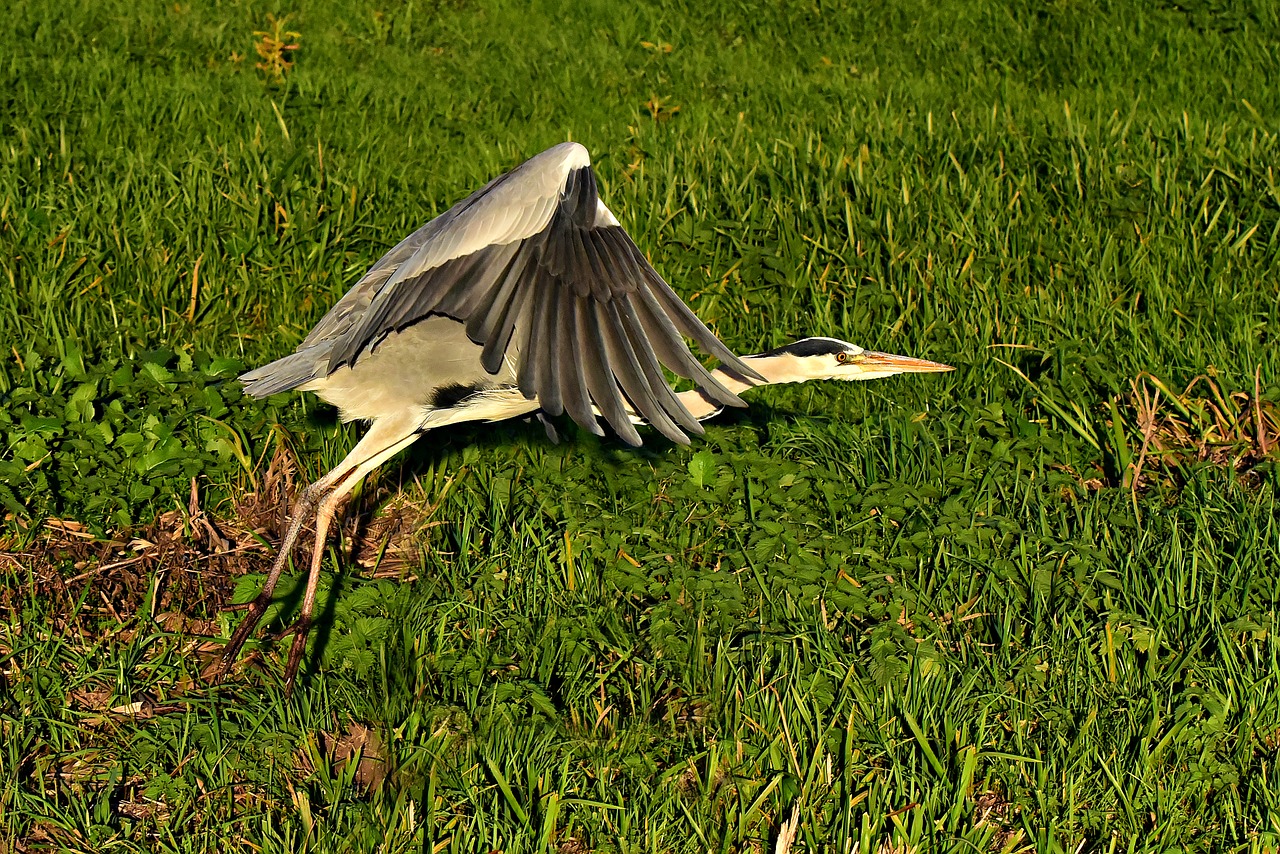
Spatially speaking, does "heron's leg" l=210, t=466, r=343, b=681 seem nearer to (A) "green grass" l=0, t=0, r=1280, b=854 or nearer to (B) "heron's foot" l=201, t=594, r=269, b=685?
(B) "heron's foot" l=201, t=594, r=269, b=685

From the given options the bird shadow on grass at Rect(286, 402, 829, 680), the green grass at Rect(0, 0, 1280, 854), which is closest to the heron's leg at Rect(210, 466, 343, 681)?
the green grass at Rect(0, 0, 1280, 854)

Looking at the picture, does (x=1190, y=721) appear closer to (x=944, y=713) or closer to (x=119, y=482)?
(x=944, y=713)

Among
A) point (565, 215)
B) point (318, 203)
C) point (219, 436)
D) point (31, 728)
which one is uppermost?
point (565, 215)

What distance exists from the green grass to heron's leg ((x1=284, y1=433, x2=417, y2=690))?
62 millimetres

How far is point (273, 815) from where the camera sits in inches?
107

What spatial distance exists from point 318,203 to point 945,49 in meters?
4.79

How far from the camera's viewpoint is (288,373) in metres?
3.57

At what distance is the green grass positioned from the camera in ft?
9.00

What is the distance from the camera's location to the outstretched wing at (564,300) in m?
2.72

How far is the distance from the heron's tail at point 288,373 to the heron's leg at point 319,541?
0.94 ft

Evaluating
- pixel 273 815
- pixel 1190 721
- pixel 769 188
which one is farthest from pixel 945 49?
pixel 273 815

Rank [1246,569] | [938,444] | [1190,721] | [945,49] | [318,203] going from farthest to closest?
[945,49] < [318,203] < [938,444] < [1246,569] < [1190,721]

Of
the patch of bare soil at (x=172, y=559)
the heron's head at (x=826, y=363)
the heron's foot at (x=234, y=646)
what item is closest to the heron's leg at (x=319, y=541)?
the heron's foot at (x=234, y=646)

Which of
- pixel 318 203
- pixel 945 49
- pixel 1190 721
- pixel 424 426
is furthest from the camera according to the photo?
pixel 945 49
